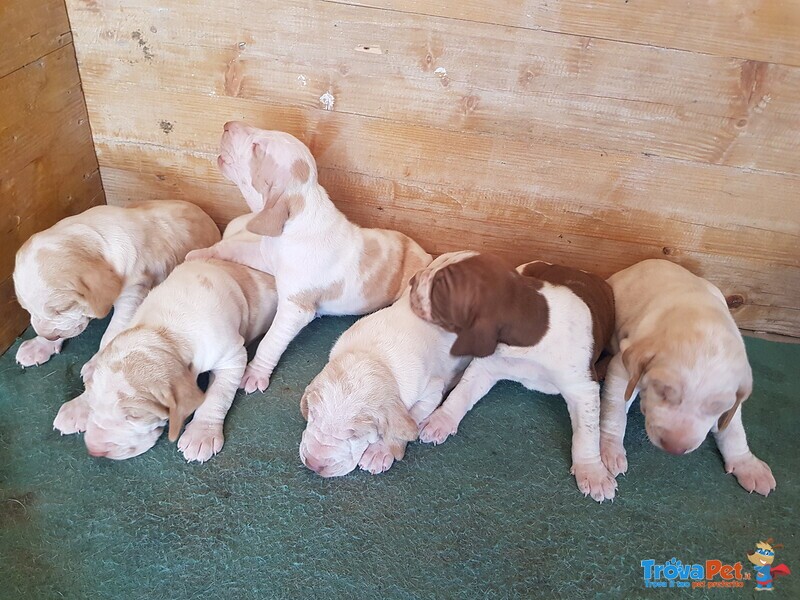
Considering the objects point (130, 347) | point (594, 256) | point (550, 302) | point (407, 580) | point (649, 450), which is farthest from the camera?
point (594, 256)

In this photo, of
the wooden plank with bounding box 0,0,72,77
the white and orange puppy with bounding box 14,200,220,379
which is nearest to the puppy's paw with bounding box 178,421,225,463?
the white and orange puppy with bounding box 14,200,220,379

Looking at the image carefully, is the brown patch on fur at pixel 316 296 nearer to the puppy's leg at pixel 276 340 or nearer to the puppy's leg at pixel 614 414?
the puppy's leg at pixel 276 340

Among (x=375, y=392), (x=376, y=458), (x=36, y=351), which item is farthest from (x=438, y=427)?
(x=36, y=351)

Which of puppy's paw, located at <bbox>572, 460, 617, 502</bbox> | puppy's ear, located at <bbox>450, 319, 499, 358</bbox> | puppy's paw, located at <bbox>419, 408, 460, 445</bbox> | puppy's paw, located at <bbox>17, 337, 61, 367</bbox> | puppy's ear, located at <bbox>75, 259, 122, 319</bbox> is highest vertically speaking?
puppy's ear, located at <bbox>75, 259, 122, 319</bbox>

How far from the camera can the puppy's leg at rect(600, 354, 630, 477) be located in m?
2.96

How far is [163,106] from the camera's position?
3492 mm

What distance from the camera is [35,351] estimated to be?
3166mm

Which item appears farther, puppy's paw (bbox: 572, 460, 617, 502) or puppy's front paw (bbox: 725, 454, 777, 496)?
puppy's front paw (bbox: 725, 454, 777, 496)

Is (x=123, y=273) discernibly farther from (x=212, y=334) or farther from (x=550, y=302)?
(x=550, y=302)

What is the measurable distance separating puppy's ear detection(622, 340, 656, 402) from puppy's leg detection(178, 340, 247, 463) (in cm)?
192

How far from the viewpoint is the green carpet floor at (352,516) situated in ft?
7.68

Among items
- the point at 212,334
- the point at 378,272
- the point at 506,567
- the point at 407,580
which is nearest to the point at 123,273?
the point at 212,334

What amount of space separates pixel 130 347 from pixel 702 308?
260cm

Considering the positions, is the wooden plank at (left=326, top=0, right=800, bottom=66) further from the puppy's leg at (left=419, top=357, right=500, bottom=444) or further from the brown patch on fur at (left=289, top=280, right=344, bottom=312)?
the puppy's leg at (left=419, top=357, right=500, bottom=444)
